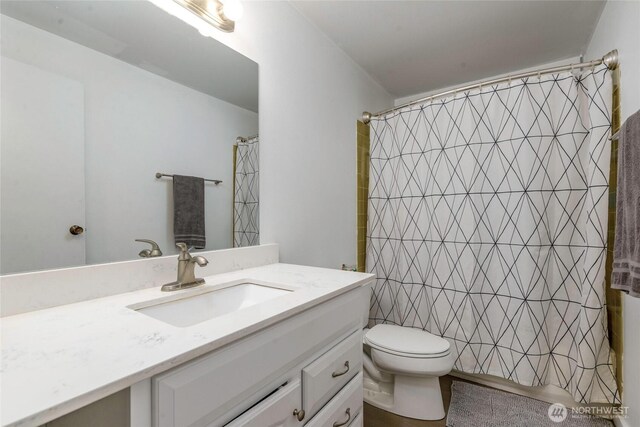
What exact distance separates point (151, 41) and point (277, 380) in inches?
46.8

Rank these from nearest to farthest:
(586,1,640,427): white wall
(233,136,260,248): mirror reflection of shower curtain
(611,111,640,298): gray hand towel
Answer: (611,111,640,298): gray hand towel < (586,1,640,427): white wall < (233,136,260,248): mirror reflection of shower curtain

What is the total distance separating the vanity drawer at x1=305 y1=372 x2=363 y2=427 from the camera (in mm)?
917

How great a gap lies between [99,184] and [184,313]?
479mm

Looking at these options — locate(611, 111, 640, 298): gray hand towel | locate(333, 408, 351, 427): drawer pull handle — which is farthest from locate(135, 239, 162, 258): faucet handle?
locate(611, 111, 640, 298): gray hand towel

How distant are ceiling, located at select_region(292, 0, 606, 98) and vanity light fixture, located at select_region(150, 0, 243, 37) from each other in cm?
62

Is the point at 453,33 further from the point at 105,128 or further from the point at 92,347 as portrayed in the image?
the point at 92,347

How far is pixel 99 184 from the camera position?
927 millimetres

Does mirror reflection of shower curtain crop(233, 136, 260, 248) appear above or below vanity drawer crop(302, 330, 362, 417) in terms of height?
above

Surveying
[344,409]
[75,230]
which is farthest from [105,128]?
[344,409]

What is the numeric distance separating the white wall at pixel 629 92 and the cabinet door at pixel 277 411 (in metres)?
1.43

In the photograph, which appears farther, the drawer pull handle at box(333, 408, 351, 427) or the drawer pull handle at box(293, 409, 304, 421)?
the drawer pull handle at box(333, 408, 351, 427)

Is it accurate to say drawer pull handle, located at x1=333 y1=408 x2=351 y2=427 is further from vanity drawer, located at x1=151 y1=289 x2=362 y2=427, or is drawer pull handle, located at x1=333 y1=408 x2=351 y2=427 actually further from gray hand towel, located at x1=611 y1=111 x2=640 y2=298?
gray hand towel, located at x1=611 y1=111 x2=640 y2=298

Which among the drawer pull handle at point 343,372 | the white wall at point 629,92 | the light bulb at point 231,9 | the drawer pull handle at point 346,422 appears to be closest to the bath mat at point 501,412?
the white wall at point 629,92

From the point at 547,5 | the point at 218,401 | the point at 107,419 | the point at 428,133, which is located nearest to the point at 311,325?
the point at 218,401
